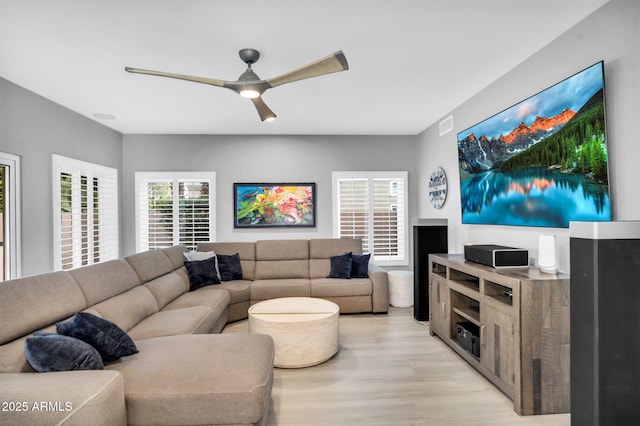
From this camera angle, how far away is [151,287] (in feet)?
10.4

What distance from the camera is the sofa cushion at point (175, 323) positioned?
2459 millimetres

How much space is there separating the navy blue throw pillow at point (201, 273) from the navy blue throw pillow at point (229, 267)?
176 millimetres

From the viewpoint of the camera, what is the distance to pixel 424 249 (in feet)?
12.5

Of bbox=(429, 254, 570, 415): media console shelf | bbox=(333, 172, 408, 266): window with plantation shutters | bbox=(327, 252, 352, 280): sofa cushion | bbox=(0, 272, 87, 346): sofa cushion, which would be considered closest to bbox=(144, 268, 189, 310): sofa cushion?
bbox=(0, 272, 87, 346): sofa cushion

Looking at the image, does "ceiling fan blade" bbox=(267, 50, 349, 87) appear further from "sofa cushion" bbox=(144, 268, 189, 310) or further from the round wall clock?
the round wall clock

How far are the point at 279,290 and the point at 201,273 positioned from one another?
997 millimetres

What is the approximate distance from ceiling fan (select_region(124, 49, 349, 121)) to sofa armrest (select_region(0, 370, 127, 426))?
1.77 m

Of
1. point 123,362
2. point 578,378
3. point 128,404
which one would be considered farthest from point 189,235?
point 578,378

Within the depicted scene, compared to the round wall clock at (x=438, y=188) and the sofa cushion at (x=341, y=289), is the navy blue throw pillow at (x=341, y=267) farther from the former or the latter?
the round wall clock at (x=438, y=188)

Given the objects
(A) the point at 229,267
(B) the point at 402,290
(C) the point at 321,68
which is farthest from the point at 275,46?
(B) the point at 402,290

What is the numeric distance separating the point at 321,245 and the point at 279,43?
2.93 metres

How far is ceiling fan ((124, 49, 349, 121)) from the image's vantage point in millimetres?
1963

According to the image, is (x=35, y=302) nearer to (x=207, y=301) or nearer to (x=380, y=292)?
(x=207, y=301)

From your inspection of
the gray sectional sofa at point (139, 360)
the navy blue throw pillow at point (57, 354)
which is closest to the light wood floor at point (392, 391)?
the gray sectional sofa at point (139, 360)
